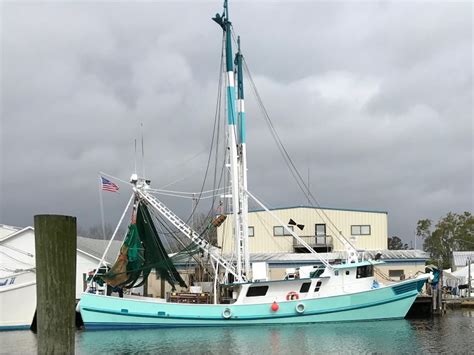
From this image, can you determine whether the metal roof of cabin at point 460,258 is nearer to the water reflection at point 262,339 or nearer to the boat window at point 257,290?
the water reflection at point 262,339

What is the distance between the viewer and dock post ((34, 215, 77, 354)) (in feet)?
24.0

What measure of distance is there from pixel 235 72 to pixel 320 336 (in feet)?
44.9

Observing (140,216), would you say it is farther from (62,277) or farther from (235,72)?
(62,277)

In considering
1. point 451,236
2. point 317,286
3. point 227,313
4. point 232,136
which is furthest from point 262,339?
point 451,236

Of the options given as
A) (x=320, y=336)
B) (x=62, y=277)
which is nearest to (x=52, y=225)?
(x=62, y=277)

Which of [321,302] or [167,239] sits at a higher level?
[167,239]

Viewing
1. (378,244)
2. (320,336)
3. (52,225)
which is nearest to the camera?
(52,225)

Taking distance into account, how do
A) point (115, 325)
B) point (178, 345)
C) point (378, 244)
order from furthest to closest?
1. point (378, 244)
2. point (115, 325)
3. point (178, 345)

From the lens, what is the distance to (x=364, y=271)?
2895 centimetres

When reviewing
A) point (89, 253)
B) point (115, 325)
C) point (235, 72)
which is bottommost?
point (115, 325)

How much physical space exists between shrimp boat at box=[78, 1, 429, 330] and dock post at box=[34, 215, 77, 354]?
20.1 metres

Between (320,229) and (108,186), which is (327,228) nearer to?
(320,229)

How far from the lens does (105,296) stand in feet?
90.5

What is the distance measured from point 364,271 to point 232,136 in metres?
9.00
